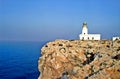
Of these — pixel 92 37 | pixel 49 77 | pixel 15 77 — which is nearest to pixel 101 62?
pixel 49 77

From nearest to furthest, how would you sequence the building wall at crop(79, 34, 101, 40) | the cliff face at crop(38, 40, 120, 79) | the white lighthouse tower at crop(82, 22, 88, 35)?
the cliff face at crop(38, 40, 120, 79) < the building wall at crop(79, 34, 101, 40) < the white lighthouse tower at crop(82, 22, 88, 35)

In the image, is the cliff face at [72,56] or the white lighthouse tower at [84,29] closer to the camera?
the cliff face at [72,56]

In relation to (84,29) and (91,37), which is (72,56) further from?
(84,29)

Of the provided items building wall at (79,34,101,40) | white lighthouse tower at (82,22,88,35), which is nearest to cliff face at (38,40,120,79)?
building wall at (79,34,101,40)

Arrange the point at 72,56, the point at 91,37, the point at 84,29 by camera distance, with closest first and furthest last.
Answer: the point at 72,56, the point at 91,37, the point at 84,29

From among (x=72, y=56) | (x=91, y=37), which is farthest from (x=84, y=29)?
(x=72, y=56)

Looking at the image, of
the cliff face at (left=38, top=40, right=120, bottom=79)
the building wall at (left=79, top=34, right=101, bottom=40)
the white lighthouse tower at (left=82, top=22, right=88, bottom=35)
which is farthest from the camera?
the white lighthouse tower at (left=82, top=22, right=88, bottom=35)

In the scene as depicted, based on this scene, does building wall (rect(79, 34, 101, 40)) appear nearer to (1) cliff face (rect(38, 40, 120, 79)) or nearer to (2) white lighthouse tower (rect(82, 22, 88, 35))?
(2) white lighthouse tower (rect(82, 22, 88, 35))

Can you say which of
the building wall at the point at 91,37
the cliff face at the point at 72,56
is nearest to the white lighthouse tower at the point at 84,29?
the building wall at the point at 91,37

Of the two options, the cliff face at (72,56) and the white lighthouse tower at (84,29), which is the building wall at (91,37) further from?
the cliff face at (72,56)

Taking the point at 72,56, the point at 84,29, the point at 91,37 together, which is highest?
the point at 84,29

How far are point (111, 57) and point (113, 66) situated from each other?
402cm

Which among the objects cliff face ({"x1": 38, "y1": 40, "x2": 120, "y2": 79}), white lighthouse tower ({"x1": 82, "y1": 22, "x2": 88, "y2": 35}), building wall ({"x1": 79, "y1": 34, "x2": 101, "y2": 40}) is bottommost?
cliff face ({"x1": 38, "y1": 40, "x2": 120, "y2": 79})

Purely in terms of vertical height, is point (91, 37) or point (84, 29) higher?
point (84, 29)
